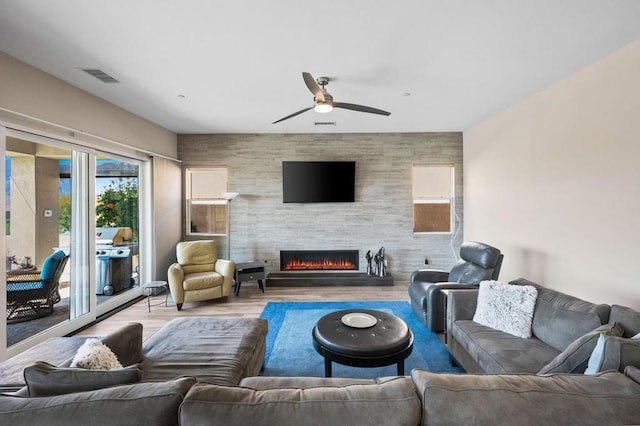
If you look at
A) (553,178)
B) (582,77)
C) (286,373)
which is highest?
(582,77)

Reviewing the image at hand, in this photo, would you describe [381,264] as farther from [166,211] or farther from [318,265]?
[166,211]

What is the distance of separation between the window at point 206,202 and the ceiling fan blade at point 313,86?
3347 mm

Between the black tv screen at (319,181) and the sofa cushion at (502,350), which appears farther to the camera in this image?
the black tv screen at (319,181)

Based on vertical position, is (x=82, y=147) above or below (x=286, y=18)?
below

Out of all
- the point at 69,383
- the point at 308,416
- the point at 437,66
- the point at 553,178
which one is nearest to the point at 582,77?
the point at 553,178

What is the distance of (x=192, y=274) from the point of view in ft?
13.9

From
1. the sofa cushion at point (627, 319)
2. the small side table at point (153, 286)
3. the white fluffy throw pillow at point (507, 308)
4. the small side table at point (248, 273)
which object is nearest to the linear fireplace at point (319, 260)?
the small side table at point (248, 273)

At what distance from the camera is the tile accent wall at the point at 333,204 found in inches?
207

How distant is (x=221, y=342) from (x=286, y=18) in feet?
8.09

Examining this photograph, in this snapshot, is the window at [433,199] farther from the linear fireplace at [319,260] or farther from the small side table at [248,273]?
the small side table at [248,273]

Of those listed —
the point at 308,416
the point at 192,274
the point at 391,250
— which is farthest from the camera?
the point at 391,250

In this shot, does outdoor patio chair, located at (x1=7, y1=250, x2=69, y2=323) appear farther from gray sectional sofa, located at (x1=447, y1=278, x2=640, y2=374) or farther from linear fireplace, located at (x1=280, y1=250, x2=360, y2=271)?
gray sectional sofa, located at (x1=447, y1=278, x2=640, y2=374)

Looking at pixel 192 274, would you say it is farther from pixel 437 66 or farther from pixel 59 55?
pixel 437 66

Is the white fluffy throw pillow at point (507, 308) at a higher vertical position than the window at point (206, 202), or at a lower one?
lower
